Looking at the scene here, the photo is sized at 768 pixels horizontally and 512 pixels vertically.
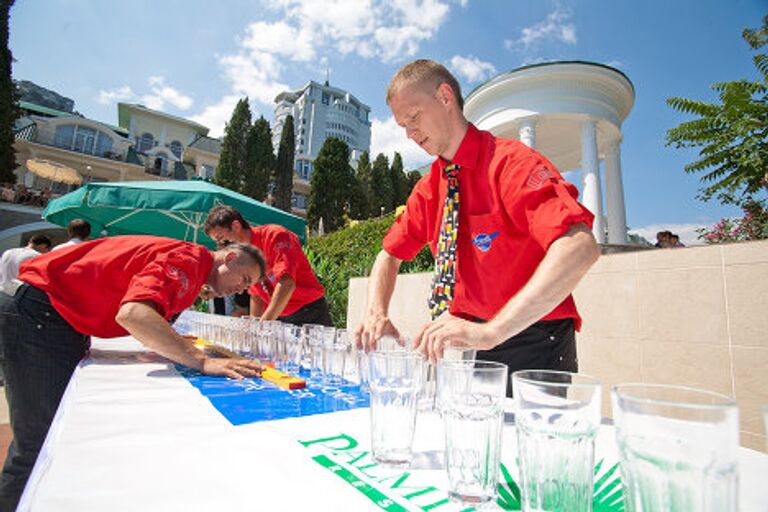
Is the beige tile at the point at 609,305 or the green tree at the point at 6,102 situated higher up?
the green tree at the point at 6,102

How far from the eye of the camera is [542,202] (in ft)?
4.86

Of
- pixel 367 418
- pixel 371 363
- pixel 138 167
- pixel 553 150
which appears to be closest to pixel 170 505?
pixel 371 363

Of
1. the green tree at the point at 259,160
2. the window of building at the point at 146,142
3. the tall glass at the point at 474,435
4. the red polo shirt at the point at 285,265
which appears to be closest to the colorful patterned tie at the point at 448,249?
the tall glass at the point at 474,435

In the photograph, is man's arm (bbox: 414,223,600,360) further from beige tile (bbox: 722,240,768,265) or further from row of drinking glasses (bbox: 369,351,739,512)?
beige tile (bbox: 722,240,768,265)

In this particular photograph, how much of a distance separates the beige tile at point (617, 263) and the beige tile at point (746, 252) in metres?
0.61

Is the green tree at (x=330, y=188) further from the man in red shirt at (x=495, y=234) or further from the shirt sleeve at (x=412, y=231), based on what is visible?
the man in red shirt at (x=495, y=234)

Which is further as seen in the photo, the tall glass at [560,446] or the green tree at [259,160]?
the green tree at [259,160]

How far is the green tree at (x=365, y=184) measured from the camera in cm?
3322

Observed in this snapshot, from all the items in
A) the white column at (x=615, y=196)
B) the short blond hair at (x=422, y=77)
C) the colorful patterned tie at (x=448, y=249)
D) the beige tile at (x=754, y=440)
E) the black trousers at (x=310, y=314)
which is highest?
the white column at (x=615, y=196)

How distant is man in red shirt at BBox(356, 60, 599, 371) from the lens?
1.34 metres

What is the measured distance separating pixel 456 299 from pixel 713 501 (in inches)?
57.9

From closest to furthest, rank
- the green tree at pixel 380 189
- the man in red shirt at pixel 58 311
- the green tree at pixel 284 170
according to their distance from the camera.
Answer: the man in red shirt at pixel 58 311 < the green tree at pixel 380 189 < the green tree at pixel 284 170

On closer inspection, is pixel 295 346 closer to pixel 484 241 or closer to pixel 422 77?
pixel 484 241

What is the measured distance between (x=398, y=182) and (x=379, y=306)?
34528 millimetres
